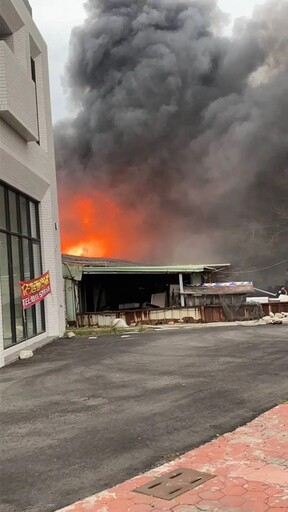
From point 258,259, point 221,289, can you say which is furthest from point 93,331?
point 258,259

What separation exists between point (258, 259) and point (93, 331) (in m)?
32.1

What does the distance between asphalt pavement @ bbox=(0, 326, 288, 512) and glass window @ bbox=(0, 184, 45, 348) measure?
48.8 inches

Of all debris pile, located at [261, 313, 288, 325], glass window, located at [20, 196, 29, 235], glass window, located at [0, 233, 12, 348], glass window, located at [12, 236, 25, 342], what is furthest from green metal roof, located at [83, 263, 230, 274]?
glass window, located at [0, 233, 12, 348]

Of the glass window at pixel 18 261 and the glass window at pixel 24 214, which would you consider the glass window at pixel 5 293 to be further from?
the glass window at pixel 24 214

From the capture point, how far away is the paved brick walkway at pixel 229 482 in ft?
11.3

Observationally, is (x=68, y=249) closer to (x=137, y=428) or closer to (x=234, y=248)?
(x=234, y=248)

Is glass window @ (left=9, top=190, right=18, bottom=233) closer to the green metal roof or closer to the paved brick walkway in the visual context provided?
the green metal roof

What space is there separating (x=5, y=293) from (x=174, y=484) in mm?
8251

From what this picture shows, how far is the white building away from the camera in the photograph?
36.8 ft

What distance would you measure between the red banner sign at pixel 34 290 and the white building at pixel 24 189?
17 centimetres

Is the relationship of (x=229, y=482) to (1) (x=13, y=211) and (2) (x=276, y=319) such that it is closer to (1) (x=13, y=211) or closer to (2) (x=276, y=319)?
(1) (x=13, y=211)

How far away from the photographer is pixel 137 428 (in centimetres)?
541

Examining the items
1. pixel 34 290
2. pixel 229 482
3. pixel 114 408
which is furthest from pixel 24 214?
pixel 229 482

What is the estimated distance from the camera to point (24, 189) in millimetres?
13000
